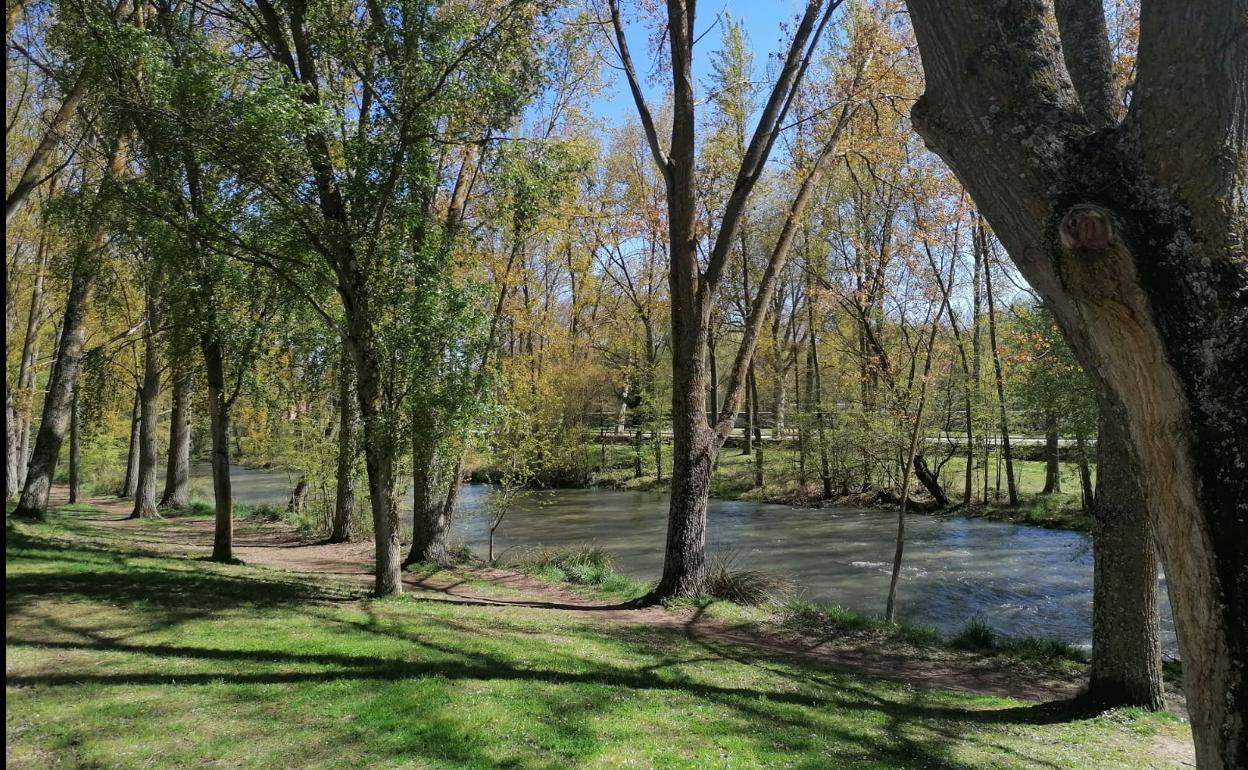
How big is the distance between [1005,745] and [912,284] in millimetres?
11547

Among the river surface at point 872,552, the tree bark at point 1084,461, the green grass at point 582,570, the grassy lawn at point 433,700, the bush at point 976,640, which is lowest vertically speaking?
the river surface at point 872,552

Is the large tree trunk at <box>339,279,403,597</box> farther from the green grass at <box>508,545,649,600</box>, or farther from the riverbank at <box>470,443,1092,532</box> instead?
the riverbank at <box>470,443,1092,532</box>

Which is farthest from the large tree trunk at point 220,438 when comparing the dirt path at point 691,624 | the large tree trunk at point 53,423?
the large tree trunk at point 53,423

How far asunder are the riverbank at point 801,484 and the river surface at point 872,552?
900mm

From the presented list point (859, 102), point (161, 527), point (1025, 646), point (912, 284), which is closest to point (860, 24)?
point (859, 102)

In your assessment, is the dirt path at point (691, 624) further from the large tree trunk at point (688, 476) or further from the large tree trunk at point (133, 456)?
the large tree trunk at point (133, 456)

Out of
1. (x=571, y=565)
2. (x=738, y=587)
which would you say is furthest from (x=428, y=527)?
(x=738, y=587)

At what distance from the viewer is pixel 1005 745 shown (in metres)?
5.58

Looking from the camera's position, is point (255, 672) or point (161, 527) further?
point (161, 527)

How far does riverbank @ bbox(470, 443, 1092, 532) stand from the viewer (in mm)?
22188

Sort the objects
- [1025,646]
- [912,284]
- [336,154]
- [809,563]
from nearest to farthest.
→ [336,154]
[1025,646]
[912,284]
[809,563]

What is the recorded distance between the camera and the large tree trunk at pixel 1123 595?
21.1 feet

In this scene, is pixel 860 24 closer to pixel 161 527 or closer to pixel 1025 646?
pixel 1025 646

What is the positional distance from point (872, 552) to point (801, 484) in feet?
35.1
